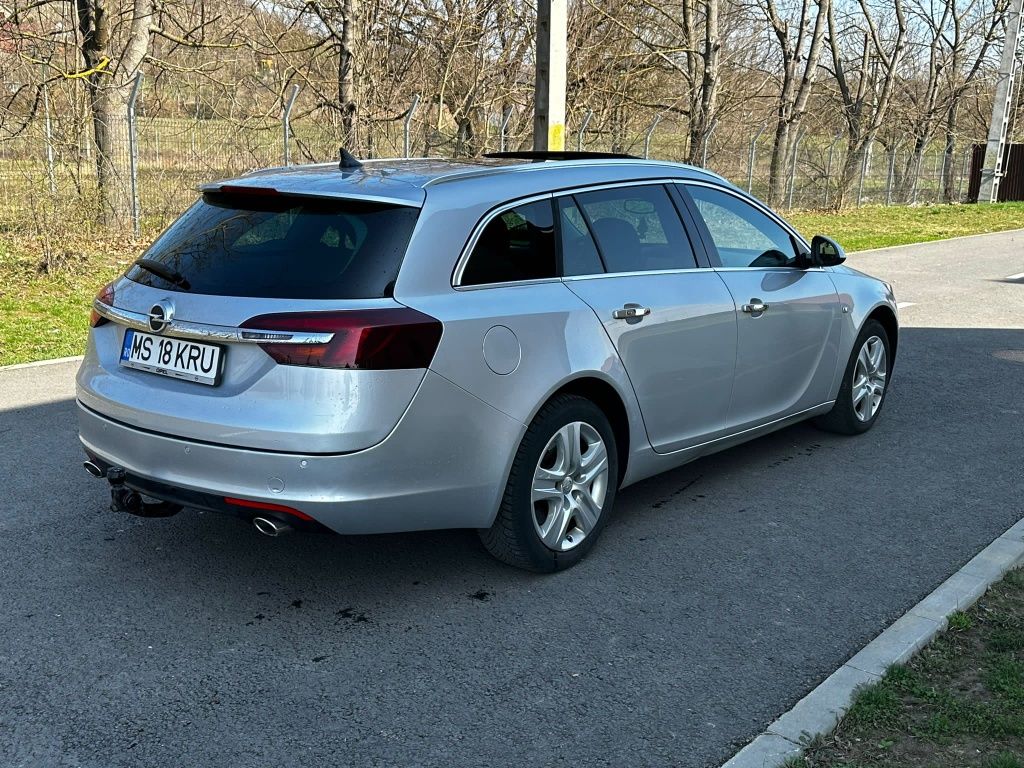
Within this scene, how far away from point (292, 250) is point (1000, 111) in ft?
112

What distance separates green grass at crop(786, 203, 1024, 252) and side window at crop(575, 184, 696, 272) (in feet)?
46.7

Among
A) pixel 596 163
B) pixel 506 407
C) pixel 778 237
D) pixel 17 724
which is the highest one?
pixel 596 163

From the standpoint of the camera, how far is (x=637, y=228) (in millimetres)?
5051

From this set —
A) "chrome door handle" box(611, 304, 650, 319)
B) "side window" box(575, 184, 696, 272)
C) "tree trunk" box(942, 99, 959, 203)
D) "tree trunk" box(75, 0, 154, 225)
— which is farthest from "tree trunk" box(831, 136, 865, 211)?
"chrome door handle" box(611, 304, 650, 319)

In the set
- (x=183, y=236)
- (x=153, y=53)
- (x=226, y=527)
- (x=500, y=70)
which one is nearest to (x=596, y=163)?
(x=183, y=236)

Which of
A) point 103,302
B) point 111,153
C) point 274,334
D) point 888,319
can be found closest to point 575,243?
point 274,334

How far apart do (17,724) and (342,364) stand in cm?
149

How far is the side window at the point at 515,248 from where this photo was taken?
13.9ft

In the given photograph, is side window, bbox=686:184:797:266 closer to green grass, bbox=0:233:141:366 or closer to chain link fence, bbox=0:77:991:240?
green grass, bbox=0:233:141:366

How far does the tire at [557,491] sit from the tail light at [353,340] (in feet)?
2.25

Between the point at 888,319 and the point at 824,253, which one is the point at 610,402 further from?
the point at 888,319

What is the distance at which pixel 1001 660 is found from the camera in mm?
3740

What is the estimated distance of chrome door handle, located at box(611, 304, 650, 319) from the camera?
4672 millimetres

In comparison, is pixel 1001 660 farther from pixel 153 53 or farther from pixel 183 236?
pixel 153 53
